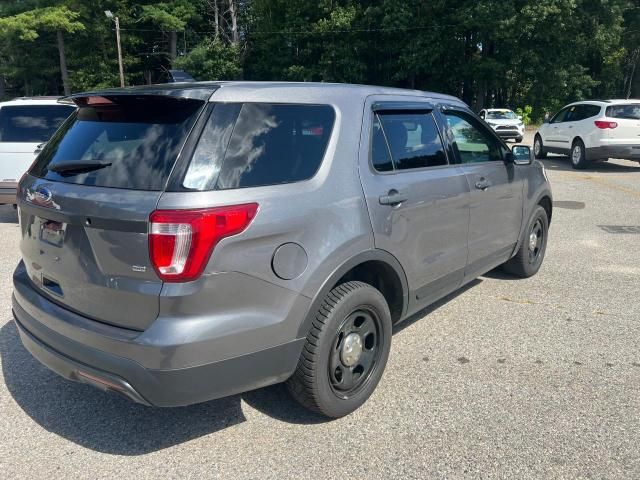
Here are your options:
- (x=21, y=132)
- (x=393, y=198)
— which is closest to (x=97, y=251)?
(x=393, y=198)

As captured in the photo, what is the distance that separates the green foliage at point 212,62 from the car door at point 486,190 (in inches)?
1466

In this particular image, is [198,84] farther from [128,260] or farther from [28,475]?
[28,475]

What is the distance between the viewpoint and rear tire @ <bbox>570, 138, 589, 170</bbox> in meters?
14.2

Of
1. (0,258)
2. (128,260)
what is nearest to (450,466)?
(128,260)

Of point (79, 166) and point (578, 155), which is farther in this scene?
point (578, 155)

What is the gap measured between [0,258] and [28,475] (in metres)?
4.46

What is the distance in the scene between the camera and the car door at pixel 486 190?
410 centimetres

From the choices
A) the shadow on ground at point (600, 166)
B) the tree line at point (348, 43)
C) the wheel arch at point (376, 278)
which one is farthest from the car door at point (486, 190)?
the tree line at point (348, 43)

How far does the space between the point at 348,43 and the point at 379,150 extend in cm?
3659

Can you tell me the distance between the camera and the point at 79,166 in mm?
2693

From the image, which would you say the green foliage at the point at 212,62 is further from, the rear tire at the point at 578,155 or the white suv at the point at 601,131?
the rear tire at the point at 578,155

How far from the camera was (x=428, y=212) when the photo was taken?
3523 mm

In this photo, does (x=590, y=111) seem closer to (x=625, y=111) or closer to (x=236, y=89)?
(x=625, y=111)

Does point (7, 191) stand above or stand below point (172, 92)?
below
